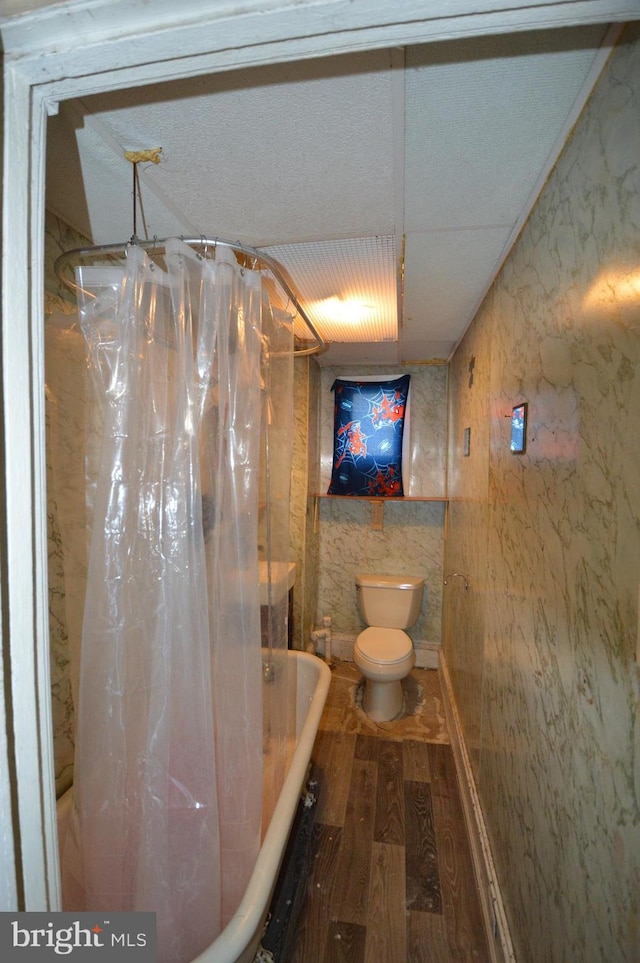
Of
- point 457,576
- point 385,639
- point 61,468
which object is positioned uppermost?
point 61,468

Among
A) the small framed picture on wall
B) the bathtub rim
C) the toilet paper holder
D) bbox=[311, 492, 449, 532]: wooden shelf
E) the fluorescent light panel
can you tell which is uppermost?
the fluorescent light panel

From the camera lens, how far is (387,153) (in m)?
0.86

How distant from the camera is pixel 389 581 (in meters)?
2.62

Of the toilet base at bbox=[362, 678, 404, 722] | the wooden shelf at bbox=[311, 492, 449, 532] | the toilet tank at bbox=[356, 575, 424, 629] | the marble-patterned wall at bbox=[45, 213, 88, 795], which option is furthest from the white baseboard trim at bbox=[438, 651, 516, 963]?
the marble-patterned wall at bbox=[45, 213, 88, 795]

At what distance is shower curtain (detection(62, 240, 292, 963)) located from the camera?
0.88 m

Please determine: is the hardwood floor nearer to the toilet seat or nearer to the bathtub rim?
the toilet seat

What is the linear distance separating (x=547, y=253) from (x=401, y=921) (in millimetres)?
2130

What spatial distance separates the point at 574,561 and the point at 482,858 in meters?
1.29

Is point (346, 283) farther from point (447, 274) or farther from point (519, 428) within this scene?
point (519, 428)

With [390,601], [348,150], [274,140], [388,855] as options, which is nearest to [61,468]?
[274,140]

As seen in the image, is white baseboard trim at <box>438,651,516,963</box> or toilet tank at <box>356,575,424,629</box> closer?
white baseboard trim at <box>438,651,516,963</box>

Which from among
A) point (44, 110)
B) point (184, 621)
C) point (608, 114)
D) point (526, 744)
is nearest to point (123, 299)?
point (44, 110)

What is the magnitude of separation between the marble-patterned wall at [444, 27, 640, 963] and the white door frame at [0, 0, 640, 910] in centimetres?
35

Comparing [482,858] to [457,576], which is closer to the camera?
[482,858]
